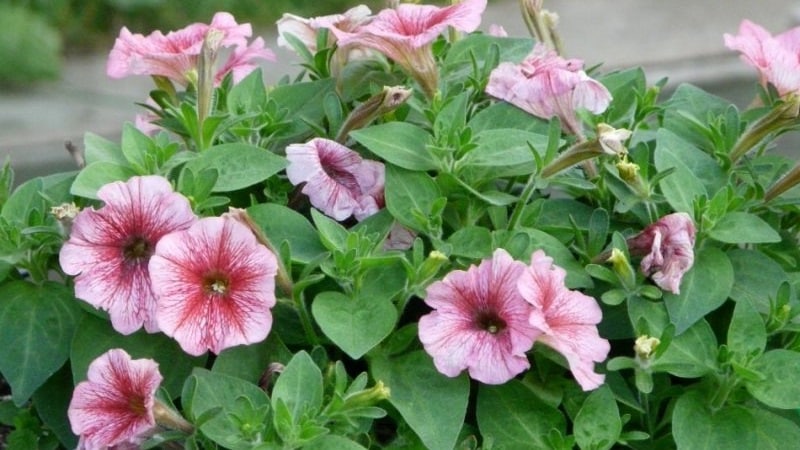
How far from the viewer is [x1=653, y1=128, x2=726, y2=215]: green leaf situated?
99cm

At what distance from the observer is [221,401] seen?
0.86 m

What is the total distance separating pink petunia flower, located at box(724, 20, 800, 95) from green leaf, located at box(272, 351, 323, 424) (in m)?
0.54

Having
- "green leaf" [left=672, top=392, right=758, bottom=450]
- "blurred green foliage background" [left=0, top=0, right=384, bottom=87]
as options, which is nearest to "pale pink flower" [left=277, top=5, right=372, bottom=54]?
"green leaf" [left=672, top=392, right=758, bottom=450]

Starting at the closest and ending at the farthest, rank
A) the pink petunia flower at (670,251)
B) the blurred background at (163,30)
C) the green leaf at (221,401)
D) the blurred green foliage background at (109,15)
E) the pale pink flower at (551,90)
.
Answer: the green leaf at (221,401), the pink petunia flower at (670,251), the pale pink flower at (551,90), the blurred background at (163,30), the blurred green foliage background at (109,15)

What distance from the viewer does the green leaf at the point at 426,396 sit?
859 millimetres

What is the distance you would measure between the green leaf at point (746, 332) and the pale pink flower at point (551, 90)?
226mm

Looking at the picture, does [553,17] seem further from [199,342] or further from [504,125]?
[199,342]

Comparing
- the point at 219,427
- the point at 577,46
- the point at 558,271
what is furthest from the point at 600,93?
the point at 577,46

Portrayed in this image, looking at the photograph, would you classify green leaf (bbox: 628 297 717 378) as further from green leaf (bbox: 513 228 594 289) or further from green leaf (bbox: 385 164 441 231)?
green leaf (bbox: 385 164 441 231)

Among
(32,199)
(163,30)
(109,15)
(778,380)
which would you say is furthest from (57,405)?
(109,15)

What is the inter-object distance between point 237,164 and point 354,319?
0.18 meters

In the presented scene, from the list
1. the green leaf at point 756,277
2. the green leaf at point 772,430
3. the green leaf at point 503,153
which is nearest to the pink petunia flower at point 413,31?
the green leaf at point 503,153

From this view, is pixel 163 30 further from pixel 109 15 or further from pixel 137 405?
pixel 137 405

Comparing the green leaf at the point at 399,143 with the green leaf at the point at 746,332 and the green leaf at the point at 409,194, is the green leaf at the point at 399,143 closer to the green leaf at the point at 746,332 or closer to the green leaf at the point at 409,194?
the green leaf at the point at 409,194
